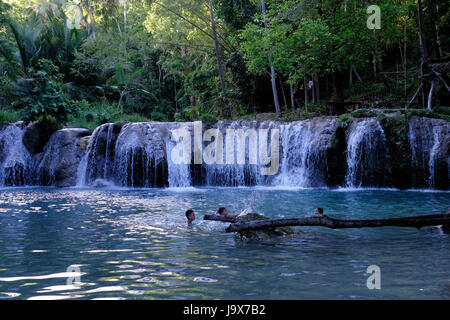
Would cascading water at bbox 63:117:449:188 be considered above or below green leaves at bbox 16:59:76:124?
below

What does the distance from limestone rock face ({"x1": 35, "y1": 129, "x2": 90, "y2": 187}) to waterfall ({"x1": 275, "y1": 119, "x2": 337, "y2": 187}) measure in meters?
9.40

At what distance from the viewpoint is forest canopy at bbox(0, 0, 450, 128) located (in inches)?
810

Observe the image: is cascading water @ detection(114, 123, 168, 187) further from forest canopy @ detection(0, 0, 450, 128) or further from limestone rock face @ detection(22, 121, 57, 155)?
limestone rock face @ detection(22, 121, 57, 155)

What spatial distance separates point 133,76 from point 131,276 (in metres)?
28.7

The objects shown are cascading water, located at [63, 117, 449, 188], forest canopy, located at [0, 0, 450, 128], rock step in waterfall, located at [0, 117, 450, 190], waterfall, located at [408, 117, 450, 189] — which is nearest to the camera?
waterfall, located at [408, 117, 450, 189]

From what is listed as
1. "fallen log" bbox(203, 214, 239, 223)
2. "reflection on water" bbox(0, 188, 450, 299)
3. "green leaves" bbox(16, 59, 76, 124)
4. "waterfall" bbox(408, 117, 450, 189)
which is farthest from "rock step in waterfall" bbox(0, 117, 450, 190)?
"fallen log" bbox(203, 214, 239, 223)

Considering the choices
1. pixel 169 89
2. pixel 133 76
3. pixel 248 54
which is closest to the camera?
pixel 248 54

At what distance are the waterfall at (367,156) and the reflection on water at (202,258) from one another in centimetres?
616

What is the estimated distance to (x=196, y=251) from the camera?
6465 mm

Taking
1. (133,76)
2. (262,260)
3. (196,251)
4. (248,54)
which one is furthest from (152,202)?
(133,76)

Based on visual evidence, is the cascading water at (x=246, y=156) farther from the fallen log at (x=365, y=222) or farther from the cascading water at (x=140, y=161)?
the fallen log at (x=365, y=222)

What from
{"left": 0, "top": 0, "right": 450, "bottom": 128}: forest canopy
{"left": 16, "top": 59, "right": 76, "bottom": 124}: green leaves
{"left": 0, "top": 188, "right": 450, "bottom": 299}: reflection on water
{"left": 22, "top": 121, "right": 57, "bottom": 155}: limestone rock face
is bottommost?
{"left": 0, "top": 188, "right": 450, "bottom": 299}: reflection on water

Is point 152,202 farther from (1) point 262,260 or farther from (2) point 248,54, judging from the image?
(2) point 248,54

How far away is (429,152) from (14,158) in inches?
725
